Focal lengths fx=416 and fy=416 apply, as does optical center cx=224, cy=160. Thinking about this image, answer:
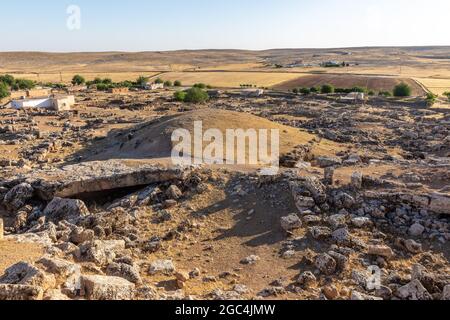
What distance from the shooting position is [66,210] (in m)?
11.5

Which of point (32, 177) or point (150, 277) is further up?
point (32, 177)

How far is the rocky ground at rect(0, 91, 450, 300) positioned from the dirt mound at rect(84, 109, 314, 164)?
2025 millimetres

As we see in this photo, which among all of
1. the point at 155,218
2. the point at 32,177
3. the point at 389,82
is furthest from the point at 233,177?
the point at 389,82

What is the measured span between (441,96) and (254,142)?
3486 cm

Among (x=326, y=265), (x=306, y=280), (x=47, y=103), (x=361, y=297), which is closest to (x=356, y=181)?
(x=326, y=265)

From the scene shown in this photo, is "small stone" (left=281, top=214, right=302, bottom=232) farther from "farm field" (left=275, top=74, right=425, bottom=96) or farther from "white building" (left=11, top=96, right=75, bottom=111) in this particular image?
"farm field" (left=275, top=74, right=425, bottom=96)

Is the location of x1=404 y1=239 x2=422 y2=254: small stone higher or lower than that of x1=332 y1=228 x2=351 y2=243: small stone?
lower

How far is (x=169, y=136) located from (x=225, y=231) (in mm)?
7484

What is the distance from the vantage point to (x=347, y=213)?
10711 mm

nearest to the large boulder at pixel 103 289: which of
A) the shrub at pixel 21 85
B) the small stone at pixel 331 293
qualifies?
the small stone at pixel 331 293

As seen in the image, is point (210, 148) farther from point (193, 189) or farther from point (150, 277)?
point (150, 277)

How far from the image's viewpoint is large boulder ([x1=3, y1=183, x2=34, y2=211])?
12359 millimetres

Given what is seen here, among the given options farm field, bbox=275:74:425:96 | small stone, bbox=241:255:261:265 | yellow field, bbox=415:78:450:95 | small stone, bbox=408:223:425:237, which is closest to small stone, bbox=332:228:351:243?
small stone, bbox=408:223:425:237
